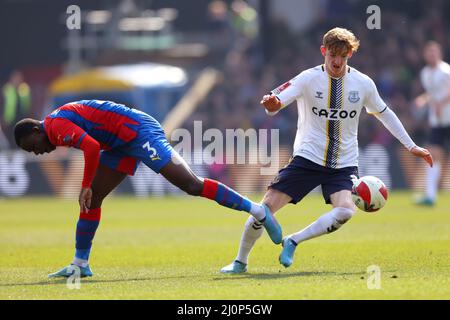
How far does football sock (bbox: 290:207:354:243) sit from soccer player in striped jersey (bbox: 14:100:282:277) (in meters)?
0.27

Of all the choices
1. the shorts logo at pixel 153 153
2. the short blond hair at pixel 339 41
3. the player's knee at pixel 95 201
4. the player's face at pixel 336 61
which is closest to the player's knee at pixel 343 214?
the player's face at pixel 336 61

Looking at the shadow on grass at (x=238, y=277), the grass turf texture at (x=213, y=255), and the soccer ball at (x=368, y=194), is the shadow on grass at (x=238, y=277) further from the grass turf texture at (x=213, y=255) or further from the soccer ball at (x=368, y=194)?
the soccer ball at (x=368, y=194)

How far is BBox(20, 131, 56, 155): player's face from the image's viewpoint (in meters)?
10.3

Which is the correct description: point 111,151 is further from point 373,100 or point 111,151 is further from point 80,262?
point 373,100

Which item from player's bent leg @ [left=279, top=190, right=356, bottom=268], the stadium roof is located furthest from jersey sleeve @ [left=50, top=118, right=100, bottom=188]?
the stadium roof

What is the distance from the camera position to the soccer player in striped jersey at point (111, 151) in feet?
33.7

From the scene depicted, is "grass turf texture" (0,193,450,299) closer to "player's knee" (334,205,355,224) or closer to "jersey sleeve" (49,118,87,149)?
"player's knee" (334,205,355,224)

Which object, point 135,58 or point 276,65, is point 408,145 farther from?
point 135,58

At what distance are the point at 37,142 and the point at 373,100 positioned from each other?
10.4ft

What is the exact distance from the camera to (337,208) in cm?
1068

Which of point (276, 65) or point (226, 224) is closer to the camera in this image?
point (226, 224)

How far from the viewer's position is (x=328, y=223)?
10680 millimetres

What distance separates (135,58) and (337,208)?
965 inches
